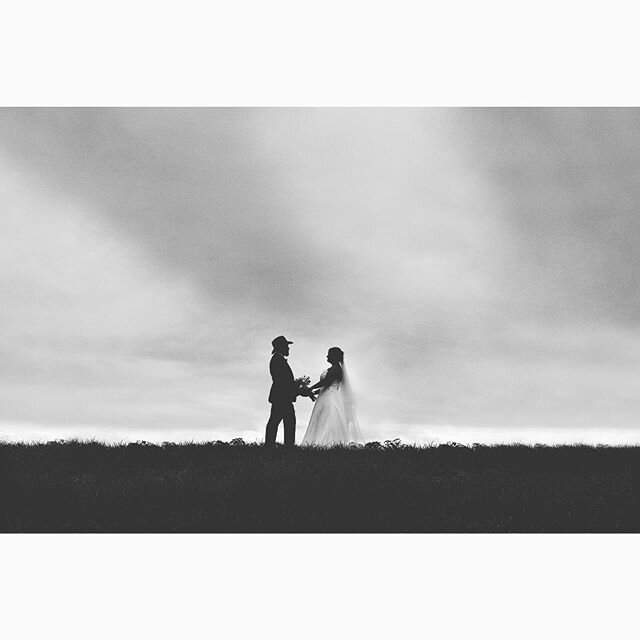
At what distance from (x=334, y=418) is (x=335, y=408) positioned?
226 mm

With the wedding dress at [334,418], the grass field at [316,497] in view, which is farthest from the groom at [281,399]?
the grass field at [316,497]

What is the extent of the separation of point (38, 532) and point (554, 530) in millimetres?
6877

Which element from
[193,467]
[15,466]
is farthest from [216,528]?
[15,466]

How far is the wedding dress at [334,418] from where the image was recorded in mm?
16359

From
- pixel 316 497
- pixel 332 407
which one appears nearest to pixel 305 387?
pixel 332 407

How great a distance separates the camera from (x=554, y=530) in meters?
9.65

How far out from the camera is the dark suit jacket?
15133 mm

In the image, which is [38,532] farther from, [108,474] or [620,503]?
[620,503]

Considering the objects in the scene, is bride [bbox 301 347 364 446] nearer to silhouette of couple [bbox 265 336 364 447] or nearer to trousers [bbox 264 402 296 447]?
silhouette of couple [bbox 265 336 364 447]

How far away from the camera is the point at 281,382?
15.2 m

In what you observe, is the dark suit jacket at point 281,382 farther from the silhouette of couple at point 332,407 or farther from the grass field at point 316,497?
the grass field at point 316,497

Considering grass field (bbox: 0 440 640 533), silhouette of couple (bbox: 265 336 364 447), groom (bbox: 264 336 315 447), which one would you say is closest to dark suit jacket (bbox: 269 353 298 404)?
groom (bbox: 264 336 315 447)

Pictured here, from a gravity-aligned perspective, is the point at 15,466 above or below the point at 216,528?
above

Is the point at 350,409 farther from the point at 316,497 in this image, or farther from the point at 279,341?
the point at 316,497
